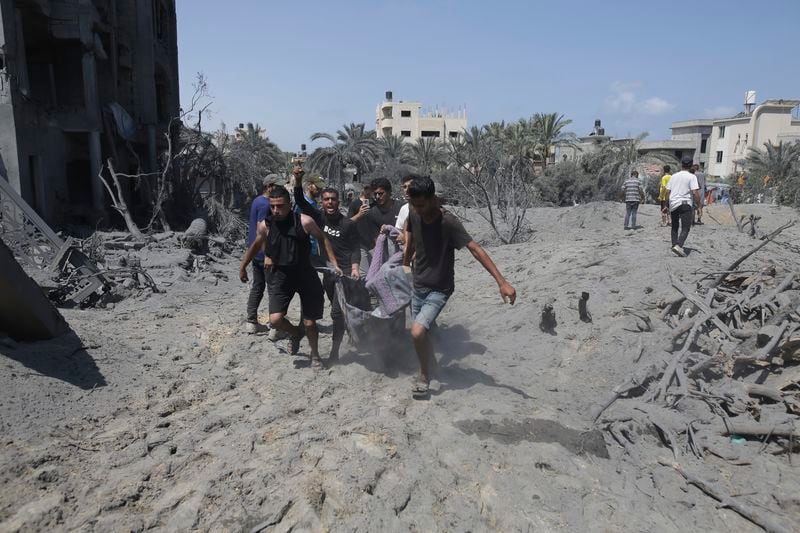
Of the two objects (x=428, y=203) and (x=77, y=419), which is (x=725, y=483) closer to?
(x=428, y=203)

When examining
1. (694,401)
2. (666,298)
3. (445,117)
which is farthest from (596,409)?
(445,117)

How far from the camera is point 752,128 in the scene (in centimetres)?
4834

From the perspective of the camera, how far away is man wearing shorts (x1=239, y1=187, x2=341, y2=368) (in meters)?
5.23

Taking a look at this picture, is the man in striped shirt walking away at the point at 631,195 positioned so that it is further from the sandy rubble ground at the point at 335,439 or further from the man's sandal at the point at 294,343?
the man's sandal at the point at 294,343

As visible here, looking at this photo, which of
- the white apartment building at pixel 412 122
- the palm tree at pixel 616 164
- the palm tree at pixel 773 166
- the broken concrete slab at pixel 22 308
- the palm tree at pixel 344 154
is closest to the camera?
the broken concrete slab at pixel 22 308

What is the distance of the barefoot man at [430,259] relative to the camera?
460 centimetres

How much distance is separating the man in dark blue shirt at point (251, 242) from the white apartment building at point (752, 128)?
163 ft

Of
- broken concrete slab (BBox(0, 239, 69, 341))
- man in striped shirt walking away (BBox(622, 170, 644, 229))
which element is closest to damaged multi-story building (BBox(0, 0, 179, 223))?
broken concrete slab (BBox(0, 239, 69, 341))

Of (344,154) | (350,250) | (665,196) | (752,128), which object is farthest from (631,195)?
(752,128)

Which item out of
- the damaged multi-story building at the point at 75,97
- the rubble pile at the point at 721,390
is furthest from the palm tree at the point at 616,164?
the rubble pile at the point at 721,390

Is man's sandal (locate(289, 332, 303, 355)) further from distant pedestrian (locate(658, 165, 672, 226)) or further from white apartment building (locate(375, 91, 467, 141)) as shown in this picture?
white apartment building (locate(375, 91, 467, 141))

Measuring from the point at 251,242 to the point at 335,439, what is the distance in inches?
109

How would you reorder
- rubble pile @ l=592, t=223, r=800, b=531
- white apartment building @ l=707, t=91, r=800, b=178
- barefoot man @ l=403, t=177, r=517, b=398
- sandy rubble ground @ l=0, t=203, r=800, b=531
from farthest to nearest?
white apartment building @ l=707, t=91, r=800, b=178 → barefoot man @ l=403, t=177, r=517, b=398 → rubble pile @ l=592, t=223, r=800, b=531 → sandy rubble ground @ l=0, t=203, r=800, b=531

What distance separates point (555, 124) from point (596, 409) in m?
36.2
